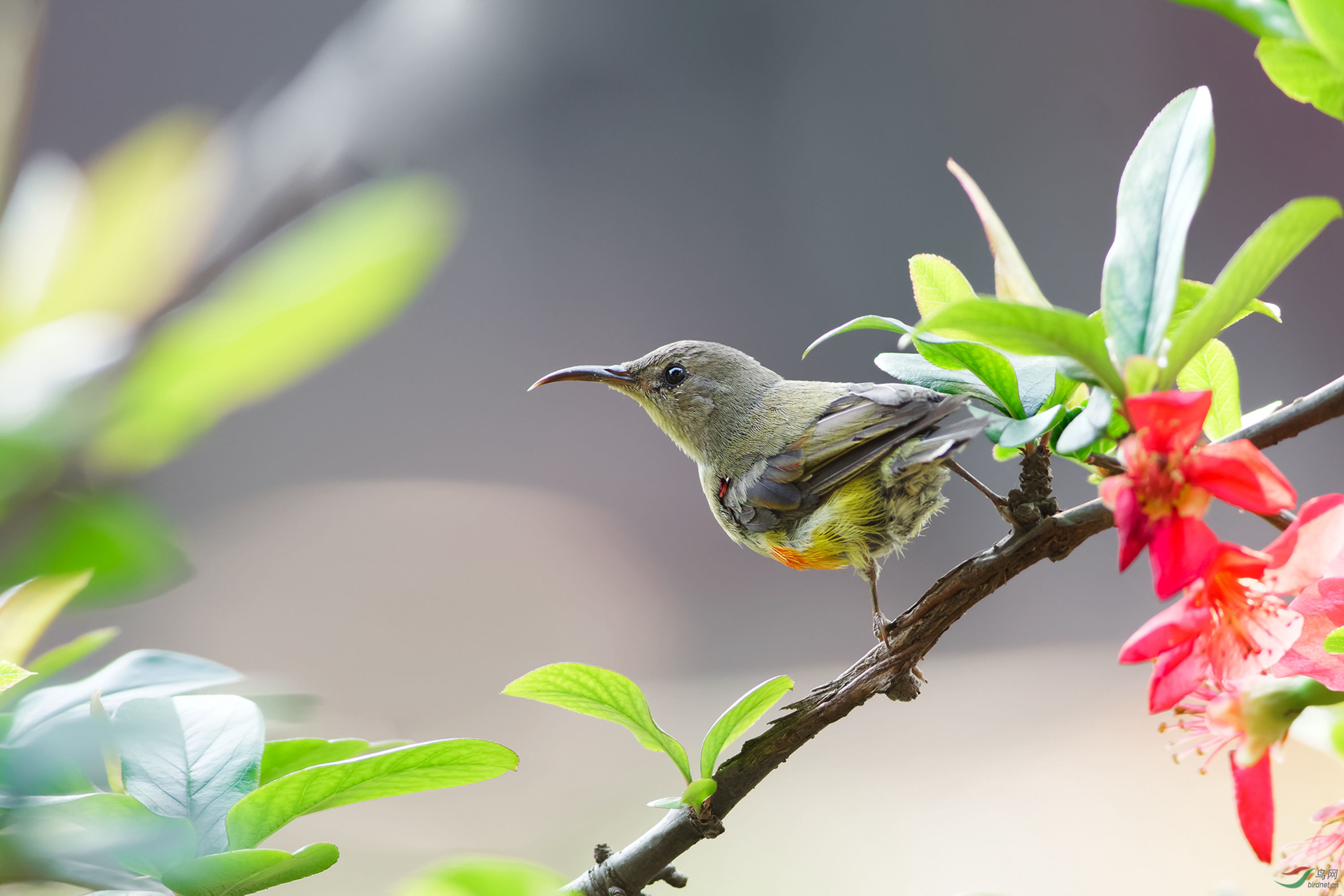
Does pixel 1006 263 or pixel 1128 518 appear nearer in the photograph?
pixel 1128 518

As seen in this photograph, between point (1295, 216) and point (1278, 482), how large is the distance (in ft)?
0.26

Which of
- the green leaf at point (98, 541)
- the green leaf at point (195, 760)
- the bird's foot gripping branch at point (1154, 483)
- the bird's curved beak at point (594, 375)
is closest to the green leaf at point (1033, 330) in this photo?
the bird's foot gripping branch at point (1154, 483)

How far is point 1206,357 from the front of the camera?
42 centimetres

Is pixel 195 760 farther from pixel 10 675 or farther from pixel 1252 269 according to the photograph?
pixel 1252 269

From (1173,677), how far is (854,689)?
0.48 ft

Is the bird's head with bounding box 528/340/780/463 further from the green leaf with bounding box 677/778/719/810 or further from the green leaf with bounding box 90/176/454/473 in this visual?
the green leaf with bounding box 90/176/454/473

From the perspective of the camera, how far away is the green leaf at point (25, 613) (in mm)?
384

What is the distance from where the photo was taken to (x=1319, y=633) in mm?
355

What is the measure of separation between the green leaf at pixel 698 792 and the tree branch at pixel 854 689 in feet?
0.06

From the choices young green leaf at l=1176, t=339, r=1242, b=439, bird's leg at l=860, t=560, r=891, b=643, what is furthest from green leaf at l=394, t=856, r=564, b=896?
young green leaf at l=1176, t=339, r=1242, b=439

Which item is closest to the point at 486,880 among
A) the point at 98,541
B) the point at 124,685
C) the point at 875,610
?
the point at 98,541

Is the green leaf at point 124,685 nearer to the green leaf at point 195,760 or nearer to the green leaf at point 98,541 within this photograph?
the green leaf at point 195,760

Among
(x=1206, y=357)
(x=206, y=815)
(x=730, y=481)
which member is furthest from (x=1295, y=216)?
(x=730, y=481)

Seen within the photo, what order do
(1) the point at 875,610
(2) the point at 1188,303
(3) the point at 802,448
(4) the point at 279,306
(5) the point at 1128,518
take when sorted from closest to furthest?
(4) the point at 279,306 < (5) the point at 1128,518 < (2) the point at 1188,303 < (1) the point at 875,610 < (3) the point at 802,448
